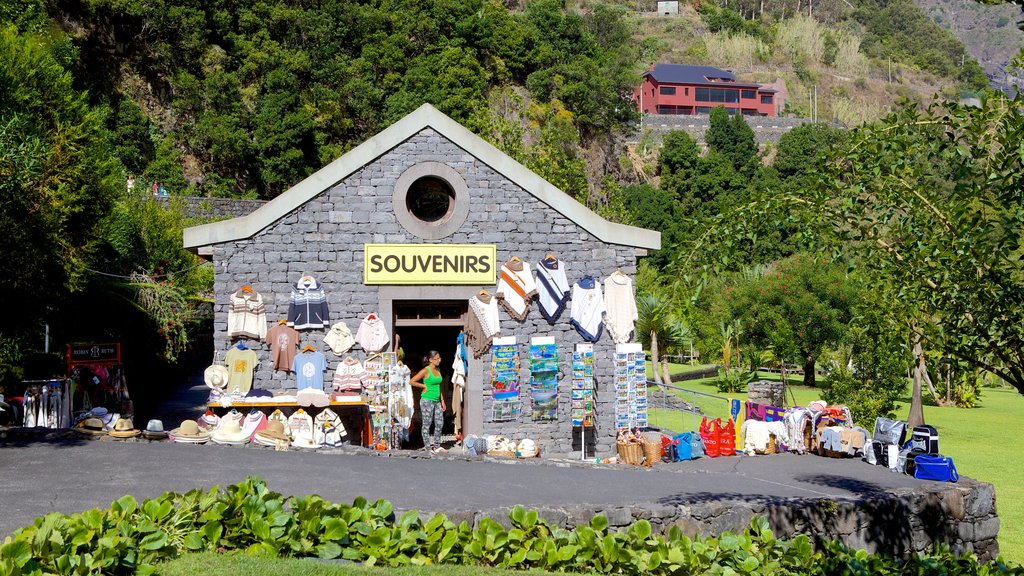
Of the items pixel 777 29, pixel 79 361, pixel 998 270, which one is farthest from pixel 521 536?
pixel 777 29

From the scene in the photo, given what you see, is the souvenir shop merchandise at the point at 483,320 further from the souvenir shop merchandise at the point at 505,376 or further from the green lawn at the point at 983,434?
the green lawn at the point at 983,434

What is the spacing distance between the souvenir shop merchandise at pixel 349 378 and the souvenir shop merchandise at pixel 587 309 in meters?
3.37

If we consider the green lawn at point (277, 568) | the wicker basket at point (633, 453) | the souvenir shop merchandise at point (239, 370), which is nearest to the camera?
the green lawn at point (277, 568)

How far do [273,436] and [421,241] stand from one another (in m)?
3.75

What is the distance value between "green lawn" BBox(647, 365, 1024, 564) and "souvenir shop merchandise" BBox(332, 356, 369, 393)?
335 inches

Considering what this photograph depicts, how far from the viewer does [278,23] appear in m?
49.9

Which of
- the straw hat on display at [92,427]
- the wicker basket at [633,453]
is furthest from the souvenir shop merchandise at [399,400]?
the straw hat on display at [92,427]

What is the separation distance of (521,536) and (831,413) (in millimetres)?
8919

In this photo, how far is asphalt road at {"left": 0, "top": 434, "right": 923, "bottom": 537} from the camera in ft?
35.8

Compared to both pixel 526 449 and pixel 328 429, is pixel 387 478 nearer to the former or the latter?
pixel 328 429

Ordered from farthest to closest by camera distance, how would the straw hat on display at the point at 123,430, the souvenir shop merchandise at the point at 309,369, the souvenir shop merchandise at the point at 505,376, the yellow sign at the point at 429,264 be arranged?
1. the souvenir shop merchandise at the point at 505,376
2. the yellow sign at the point at 429,264
3. the souvenir shop merchandise at the point at 309,369
4. the straw hat on display at the point at 123,430

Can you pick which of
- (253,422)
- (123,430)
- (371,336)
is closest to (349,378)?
(371,336)

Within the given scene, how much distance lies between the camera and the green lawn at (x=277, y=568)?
8.04m

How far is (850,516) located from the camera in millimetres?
11617
